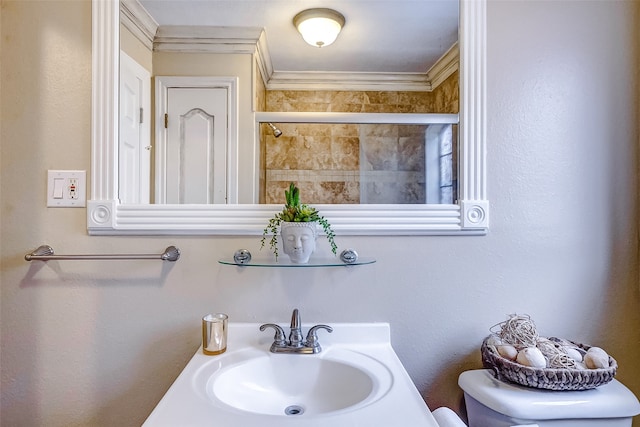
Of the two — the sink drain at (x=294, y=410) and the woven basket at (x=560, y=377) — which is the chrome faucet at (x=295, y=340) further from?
the woven basket at (x=560, y=377)

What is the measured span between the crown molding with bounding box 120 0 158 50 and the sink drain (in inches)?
43.7

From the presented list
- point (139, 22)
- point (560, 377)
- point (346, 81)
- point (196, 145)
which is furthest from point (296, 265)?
point (139, 22)

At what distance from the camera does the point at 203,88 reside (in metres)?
1.11

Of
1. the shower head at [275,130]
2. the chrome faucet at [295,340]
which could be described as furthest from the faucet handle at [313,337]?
the shower head at [275,130]

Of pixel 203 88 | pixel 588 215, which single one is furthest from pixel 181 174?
pixel 588 215

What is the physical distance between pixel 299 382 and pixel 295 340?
0.36 feet

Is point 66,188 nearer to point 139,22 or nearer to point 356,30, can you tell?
point 139,22

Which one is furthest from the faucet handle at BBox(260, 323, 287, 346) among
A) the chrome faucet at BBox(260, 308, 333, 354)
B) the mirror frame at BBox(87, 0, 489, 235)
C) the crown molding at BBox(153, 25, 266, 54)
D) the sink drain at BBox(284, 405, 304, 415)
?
the crown molding at BBox(153, 25, 266, 54)

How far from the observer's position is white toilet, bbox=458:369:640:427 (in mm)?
860

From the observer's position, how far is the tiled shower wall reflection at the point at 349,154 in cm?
110

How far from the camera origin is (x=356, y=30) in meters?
1.14

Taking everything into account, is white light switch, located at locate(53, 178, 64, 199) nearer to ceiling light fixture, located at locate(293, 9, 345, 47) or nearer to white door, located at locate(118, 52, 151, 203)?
white door, located at locate(118, 52, 151, 203)

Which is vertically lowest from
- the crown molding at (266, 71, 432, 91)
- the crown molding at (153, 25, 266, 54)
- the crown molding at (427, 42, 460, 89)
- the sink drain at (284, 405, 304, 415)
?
the sink drain at (284, 405, 304, 415)

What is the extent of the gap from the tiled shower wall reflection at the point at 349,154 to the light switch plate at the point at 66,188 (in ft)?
1.76
